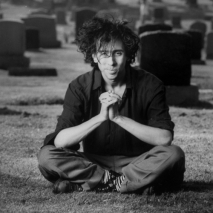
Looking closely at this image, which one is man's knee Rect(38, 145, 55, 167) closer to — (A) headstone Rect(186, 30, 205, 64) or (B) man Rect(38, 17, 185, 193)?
(B) man Rect(38, 17, 185, 193)

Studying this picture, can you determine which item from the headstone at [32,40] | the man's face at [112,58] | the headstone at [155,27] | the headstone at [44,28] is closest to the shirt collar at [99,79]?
the man's face at [112,58]

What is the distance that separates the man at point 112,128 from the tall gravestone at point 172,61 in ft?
18.9

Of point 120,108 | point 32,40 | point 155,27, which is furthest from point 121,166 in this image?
point 32,40

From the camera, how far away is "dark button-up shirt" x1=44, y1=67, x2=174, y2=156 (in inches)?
168

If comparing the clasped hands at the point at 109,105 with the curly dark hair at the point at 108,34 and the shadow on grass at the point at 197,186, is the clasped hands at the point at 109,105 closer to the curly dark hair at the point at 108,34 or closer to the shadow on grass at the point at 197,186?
the curly dark hair at the point at 108,34

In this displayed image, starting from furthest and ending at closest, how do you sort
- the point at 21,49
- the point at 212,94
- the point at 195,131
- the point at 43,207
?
the point at 21,49 → the point at 212,94 → the point at 195,131 → the point at 43,207

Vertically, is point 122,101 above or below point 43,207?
above

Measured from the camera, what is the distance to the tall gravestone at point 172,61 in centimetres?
1009

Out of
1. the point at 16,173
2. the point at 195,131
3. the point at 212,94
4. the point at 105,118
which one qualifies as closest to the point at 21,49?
the point at 212,94

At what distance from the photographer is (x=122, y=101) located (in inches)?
169

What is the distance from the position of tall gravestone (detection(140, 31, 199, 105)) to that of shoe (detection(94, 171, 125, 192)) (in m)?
5.83

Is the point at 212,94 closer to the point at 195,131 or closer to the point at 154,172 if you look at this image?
the point at 195,131

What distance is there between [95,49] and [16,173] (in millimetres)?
1443

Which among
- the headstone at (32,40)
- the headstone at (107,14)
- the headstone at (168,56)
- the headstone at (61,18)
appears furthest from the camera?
the headstone at (61,18)
